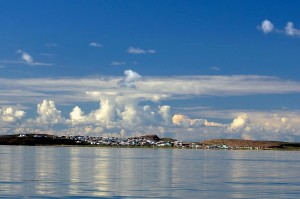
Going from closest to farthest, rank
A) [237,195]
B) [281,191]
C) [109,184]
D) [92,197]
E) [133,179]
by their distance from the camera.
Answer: [92,197]
[237,195]
[281,191]
[109,184]
[133,179]

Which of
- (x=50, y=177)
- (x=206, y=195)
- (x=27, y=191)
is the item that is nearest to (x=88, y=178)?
(x=50, y=177)

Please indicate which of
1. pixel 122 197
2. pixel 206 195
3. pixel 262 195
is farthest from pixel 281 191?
pixel 122 197

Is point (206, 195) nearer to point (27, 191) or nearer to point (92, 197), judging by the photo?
point (92, 197)

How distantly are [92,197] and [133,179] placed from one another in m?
23.9

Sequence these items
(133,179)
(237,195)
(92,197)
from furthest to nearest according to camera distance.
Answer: (133,179), (237,195), (92,197)

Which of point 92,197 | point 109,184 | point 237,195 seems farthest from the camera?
point 109,184

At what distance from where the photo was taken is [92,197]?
57125mm

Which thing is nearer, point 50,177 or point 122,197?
point 122,197

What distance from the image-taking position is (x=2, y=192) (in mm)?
59781

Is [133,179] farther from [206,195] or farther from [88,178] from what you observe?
[206,195]

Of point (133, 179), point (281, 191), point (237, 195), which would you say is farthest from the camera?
point (133, 179)

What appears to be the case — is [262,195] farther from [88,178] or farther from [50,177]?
[50,177]

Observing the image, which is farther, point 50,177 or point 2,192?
point 50,177

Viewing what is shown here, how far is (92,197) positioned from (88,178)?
24.4m
